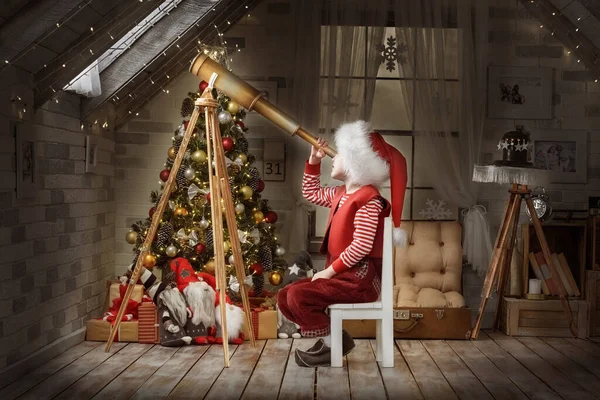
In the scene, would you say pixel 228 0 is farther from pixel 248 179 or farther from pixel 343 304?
pixel 343 304

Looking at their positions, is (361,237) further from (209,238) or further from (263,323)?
(209,238)

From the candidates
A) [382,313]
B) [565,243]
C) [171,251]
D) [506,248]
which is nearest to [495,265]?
[506,248]

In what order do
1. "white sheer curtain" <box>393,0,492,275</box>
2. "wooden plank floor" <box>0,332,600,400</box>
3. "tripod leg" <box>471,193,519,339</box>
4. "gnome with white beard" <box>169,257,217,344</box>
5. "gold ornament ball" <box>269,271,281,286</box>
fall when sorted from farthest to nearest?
"white sheer curtain" <box>393,0,492,275</box>
"gold ornament ball" <box>269,271,281,286</box>
"tripod leg" <box>471,193,519,339</box>
"gnome with white beard" <box>169,257,217,344</box>
"wooden plank floor" <box>0,332,600,400</box>

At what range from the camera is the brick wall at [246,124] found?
6.62 m

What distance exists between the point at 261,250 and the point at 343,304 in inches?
53.1

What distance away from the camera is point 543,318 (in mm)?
6062

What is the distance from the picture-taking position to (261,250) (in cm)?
605

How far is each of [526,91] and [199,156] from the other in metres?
2.75

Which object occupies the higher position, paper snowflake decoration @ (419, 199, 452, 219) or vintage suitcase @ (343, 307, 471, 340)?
paper snowflake decoration @ (419, 199, 452, 219)

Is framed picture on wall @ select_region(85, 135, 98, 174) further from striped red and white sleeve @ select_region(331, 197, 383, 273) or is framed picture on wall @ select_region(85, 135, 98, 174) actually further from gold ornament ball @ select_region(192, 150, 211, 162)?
striped red and white sleeve @ select_region(331, 197, 383, 273)

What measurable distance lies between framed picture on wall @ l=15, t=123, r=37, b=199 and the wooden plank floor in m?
1.04

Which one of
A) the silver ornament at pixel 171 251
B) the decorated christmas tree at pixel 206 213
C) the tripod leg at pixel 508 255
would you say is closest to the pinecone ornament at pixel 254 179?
the decorated christmas tree at pixel 206 213

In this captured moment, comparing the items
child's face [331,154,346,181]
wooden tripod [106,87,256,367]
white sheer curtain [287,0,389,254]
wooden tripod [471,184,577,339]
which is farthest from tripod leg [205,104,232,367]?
wooden tripod [471,184,577,339]

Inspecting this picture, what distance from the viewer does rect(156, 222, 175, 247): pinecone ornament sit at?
5.93 metres
